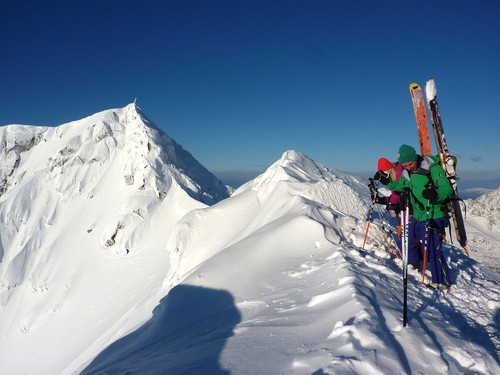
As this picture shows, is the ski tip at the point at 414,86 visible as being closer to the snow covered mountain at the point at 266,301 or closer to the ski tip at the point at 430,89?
the ski tip at the point at 430,89

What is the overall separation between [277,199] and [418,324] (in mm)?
8576

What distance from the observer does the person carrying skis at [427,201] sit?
6289 mm

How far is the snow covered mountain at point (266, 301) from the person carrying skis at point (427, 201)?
515 millimetres

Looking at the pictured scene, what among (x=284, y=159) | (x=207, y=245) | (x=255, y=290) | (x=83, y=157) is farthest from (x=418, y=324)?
(x=83, y=157)

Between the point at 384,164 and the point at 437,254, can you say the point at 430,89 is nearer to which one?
the point at 384,164

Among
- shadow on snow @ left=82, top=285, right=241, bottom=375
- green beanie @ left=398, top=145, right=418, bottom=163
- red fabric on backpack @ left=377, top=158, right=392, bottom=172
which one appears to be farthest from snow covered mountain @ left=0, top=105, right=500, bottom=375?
green beanie @ left=398, top=145, right=418, bottom=163

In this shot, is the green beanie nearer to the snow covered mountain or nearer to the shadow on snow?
the snow covered mountain

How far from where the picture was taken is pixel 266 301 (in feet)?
19.2

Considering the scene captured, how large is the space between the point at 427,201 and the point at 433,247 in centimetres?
99

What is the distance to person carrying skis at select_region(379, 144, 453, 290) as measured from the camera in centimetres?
629

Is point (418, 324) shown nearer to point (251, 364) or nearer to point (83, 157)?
point (251, 364)

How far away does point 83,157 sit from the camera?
49344 millimetres

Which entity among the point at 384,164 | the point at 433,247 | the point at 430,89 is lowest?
the point at 433,247

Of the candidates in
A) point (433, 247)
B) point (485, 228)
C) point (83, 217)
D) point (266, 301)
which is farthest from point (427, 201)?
point (83, 217)
